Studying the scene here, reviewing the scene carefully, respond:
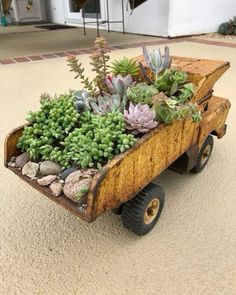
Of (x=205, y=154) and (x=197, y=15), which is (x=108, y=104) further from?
(x=197, y=15)

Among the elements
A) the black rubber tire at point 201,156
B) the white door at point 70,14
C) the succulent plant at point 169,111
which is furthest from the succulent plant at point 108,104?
the white door at point 70,14

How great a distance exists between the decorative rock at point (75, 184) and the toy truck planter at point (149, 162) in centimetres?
2

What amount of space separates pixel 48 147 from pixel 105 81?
1.06 ft

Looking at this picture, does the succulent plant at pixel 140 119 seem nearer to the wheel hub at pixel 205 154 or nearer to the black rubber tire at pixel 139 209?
the black rubber tire at pixel 139 209

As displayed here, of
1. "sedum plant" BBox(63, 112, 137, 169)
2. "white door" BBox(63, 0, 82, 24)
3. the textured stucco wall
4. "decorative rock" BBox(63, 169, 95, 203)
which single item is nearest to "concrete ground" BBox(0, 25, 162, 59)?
the textured stucco wall

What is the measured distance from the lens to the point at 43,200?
1178mm

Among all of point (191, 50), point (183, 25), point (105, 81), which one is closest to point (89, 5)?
point (183, 25)

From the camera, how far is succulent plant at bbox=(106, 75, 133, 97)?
102 cm

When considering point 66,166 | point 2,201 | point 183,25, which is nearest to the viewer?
point 66,166

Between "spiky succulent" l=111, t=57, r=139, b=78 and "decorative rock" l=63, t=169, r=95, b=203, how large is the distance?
0.46 m

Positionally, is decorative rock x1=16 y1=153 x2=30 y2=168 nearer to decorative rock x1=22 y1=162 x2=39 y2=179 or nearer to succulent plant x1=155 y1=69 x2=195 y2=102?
decorative rock x1=22 y1=162 x2=39 y2=179

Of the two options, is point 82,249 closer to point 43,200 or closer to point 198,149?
point 43,200

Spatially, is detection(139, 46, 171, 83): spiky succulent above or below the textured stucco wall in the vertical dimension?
above

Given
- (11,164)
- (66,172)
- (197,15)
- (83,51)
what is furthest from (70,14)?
(66,172)
